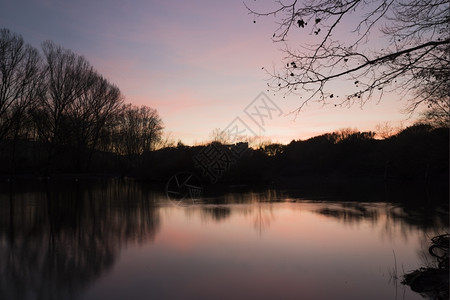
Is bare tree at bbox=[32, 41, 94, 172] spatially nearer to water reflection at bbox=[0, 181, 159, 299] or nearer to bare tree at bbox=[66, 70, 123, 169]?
bare tree at bbox=[66, 70, 123, 169]

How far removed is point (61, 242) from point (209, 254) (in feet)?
11.7

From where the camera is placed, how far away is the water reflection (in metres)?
5.79

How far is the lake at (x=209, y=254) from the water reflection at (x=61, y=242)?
22mm

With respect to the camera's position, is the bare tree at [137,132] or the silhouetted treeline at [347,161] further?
the bare tree at [137,132]

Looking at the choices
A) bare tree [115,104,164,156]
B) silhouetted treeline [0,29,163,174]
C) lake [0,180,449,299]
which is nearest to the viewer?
lake [0,180,449,299]

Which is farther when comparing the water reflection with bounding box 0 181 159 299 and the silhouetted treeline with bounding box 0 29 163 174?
the silhouetted treeline with bounding box 0 29 163 174

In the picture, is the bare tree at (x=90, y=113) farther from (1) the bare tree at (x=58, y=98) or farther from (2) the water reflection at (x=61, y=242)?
(2) the water reflection at (x=61, y=242)

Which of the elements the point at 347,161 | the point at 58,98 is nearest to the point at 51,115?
the point at 58,98

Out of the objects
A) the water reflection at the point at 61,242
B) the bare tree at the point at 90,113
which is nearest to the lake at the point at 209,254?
the water reflection at the point at 61,242

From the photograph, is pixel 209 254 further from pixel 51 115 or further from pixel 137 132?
pixel 137 132

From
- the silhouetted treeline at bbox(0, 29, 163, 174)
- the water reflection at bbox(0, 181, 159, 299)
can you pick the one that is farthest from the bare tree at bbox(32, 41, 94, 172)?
the water reflection at bbox(0, 181, 159, 299)

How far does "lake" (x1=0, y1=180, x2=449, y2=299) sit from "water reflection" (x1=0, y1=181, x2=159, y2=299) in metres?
0.02

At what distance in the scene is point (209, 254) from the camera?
26.3ft

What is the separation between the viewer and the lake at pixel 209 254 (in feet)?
18.8
